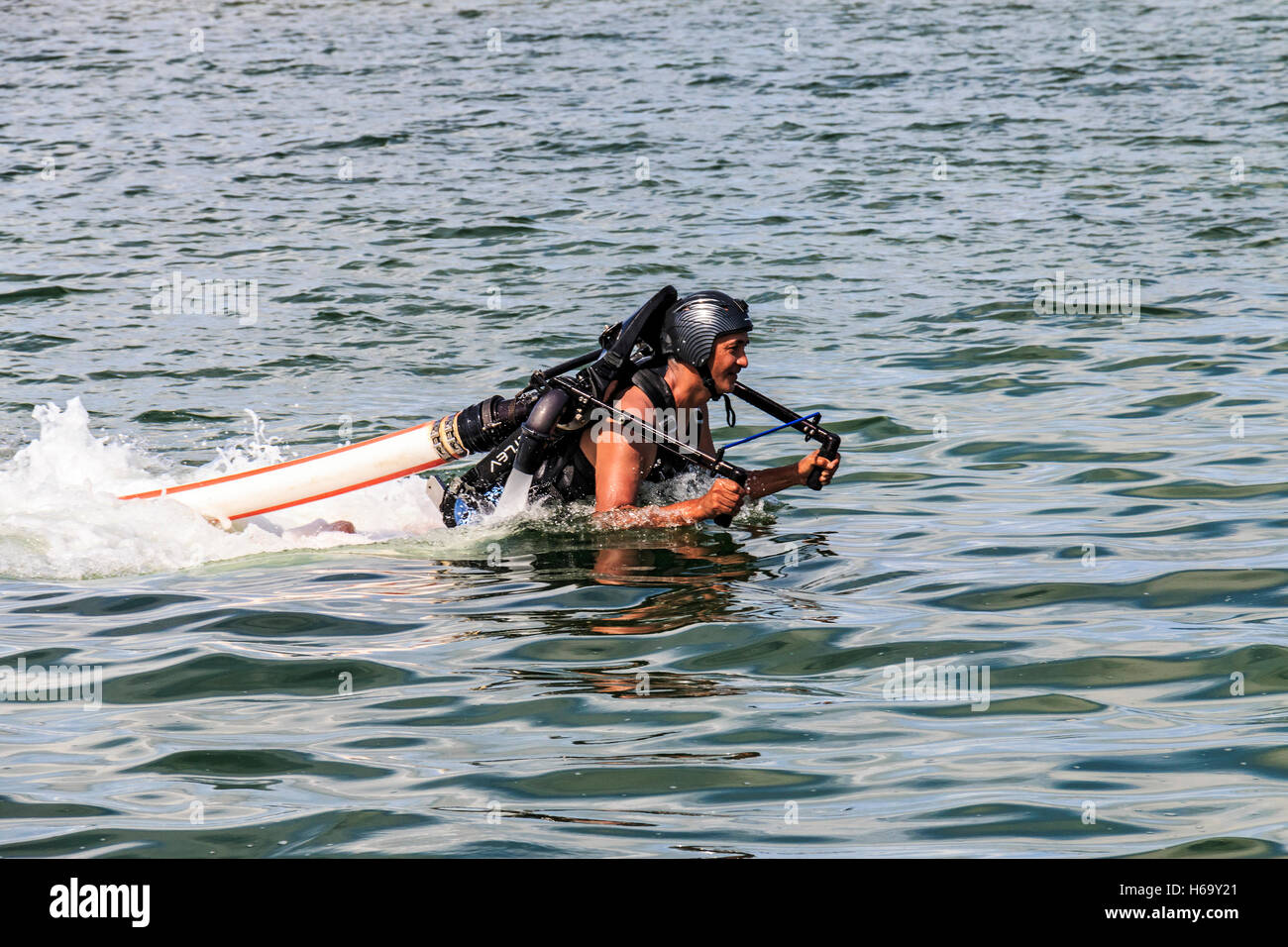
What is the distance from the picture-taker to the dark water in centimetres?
515

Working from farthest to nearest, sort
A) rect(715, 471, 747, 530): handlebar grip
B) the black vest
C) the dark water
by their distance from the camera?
1. the black vest
2. rect(715, 471, 747, 530): handlebar grip
3. the dark water

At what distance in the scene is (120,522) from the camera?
28.5 ft

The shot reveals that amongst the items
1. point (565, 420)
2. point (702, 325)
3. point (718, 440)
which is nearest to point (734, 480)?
point (702, 325)

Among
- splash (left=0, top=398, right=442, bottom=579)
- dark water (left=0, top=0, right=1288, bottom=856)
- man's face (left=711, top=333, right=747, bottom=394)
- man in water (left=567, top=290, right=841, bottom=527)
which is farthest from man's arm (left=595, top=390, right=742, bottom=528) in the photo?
splash (left=0, top=398, right=442, bottom=579)

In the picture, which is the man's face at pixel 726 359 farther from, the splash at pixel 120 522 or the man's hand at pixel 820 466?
the splash at pixel 120 522

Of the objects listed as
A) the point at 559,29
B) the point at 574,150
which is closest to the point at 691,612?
the point at 574,150

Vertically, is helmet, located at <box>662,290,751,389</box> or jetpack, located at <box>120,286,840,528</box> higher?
helmet, located at <box>662,290,751,389</box>

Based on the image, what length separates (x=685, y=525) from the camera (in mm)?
8375

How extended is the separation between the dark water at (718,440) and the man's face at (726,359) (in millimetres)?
889

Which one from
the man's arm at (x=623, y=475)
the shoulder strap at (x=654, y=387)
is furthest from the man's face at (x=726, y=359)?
the man's arm at (x=623, y=475)

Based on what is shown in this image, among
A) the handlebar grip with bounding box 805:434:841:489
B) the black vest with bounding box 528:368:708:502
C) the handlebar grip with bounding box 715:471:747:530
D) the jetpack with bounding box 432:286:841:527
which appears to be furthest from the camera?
the black vest with bounding box 528:368:708:502

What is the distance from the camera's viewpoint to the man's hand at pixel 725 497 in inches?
307

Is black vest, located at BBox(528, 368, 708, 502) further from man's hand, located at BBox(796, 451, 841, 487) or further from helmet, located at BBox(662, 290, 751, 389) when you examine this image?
man's hand, located at BBox(796, 451, 841, 487)
